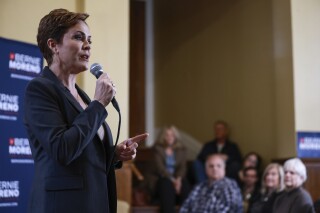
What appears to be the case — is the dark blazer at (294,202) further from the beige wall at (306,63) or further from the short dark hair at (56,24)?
the short dark hair at (56,24)

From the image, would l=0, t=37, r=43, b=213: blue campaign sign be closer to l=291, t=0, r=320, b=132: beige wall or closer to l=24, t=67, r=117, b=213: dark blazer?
l=24, t=67, r=117, b=213: dark blazer

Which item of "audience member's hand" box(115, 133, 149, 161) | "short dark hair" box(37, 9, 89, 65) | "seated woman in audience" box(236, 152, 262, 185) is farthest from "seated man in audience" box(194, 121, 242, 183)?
"short dark hair" box(37, 9, 89, 65)

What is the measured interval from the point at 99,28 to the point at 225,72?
3104mm

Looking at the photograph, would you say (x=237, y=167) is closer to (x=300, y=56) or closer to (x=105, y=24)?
(x=300, y=56)

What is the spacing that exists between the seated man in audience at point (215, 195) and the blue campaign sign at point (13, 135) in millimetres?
2196

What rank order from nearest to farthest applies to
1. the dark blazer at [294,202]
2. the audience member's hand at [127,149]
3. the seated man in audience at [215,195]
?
the audience member's hand at [127,149] < the dark blazer at [294,202] < the seated man in audience at [215,195]

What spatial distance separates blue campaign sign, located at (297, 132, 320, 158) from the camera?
21.7 ft

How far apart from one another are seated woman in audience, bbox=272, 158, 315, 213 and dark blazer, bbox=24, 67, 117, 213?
3158 mm

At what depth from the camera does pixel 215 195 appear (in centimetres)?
597

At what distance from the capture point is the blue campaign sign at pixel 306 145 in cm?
661

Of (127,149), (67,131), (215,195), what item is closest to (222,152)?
(215,195)

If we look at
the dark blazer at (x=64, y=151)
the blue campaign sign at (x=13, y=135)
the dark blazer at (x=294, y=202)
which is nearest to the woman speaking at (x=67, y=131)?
the dark blazer at (x=64, y=151)

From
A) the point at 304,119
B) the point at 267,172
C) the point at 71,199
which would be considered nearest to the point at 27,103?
the point at 71,199

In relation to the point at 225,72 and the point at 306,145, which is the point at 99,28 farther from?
the point at 225,72
